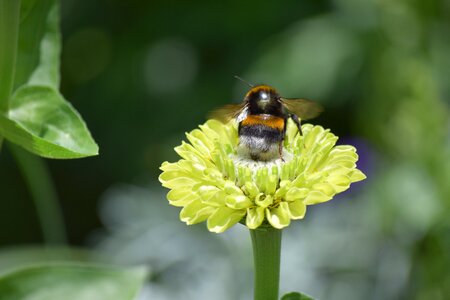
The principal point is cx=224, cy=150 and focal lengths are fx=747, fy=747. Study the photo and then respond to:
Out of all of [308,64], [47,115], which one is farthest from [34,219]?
[47,115]

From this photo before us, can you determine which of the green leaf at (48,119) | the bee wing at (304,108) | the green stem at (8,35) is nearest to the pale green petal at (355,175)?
the bee wing at (304,108)

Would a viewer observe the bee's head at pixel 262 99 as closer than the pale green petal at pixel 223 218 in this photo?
No

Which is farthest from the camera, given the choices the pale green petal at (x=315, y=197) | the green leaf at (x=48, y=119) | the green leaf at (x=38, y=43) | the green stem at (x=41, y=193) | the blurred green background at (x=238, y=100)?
the blurred green background at (x=238, y=100)

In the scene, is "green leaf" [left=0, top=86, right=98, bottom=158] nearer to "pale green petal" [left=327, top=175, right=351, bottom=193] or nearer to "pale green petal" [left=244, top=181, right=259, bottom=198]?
"pale green petal" [left=244, top=181, right=259, bottom=198]

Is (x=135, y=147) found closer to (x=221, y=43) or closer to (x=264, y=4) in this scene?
(x=221, y=43)

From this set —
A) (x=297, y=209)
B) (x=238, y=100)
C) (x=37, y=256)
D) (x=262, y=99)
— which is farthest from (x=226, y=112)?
(x=238, y=100)

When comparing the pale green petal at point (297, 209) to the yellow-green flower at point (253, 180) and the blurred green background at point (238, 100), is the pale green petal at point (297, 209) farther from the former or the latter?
the blurred green background at point (238, 100)
